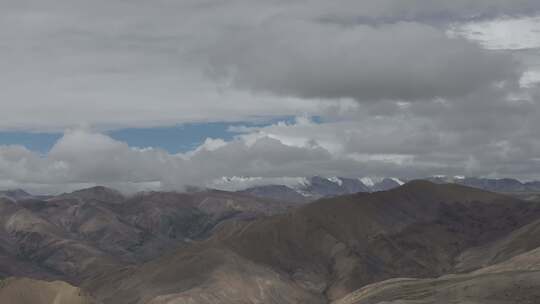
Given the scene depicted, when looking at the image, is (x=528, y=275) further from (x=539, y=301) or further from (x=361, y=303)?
(x=361, y=303)

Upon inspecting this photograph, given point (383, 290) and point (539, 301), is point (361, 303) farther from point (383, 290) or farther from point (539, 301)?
point (539, 301)

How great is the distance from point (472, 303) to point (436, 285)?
117 ft

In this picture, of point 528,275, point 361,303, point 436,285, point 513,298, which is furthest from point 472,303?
point 361,303

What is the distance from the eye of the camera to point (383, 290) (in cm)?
19375

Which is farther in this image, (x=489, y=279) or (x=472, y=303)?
(x=489, y=279)

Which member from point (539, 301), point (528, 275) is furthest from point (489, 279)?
point (539, 301)

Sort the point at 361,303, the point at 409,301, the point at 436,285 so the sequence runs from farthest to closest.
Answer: the point at 361,303 → the point at 436,285 → the point at 409,301

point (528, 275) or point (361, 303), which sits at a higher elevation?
point (528, 275)

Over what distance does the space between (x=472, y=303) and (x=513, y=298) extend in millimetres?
8492

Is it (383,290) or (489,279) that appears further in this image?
(383,290)

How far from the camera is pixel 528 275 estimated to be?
481 ft

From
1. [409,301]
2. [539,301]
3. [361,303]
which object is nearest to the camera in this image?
[539,301]

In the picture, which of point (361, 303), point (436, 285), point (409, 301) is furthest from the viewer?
point (361, 303)

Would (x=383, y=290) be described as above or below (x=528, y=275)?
below
